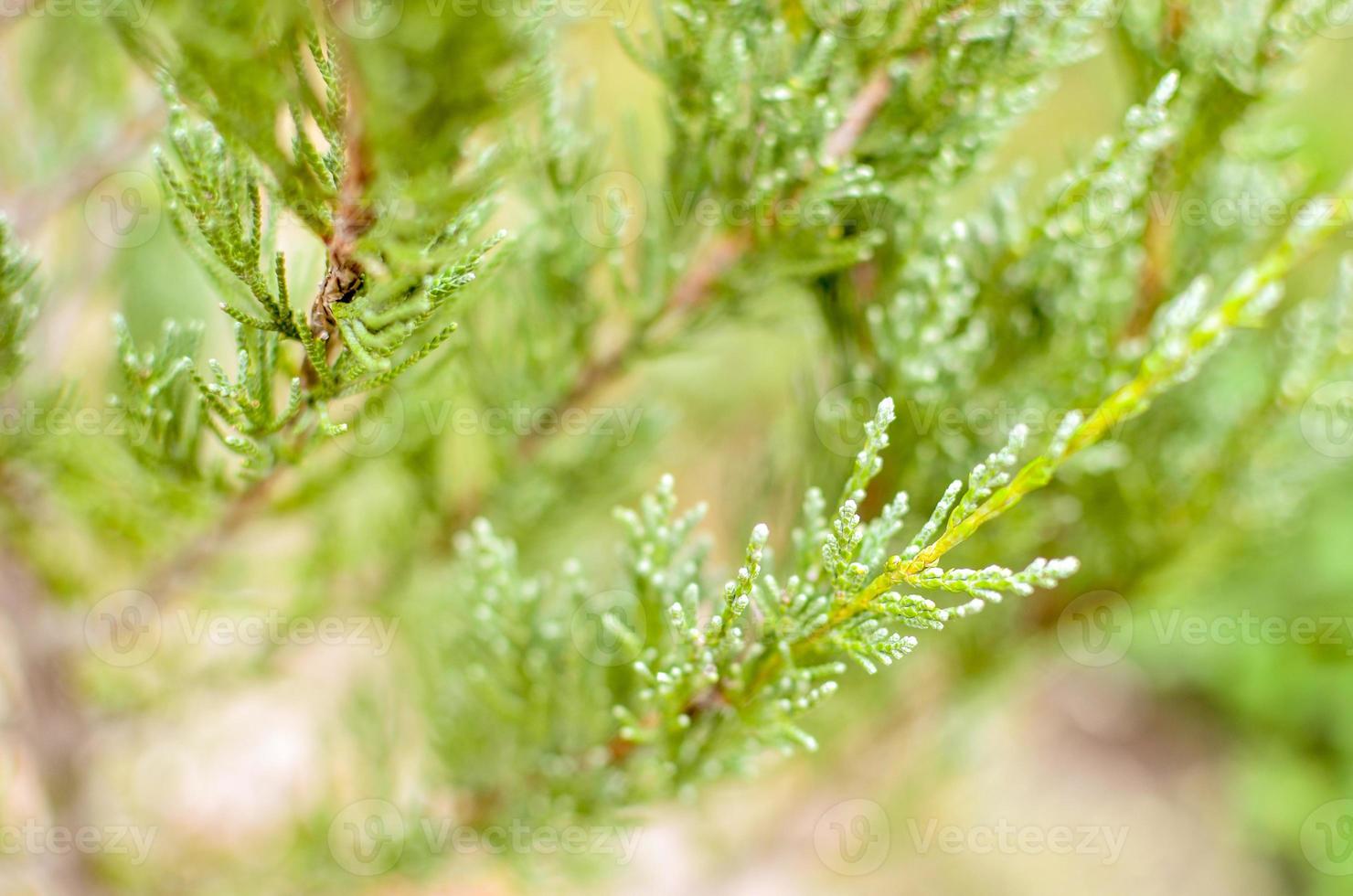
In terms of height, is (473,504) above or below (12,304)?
below

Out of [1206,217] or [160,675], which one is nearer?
[1206,217]

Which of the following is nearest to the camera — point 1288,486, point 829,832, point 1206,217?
point 1206,217

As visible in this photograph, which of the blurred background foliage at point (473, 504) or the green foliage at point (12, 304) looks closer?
the green foliage at point (12, 304)

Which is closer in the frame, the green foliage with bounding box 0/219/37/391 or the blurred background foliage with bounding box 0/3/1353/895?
the green foliage with bounding box 0/219/37/391

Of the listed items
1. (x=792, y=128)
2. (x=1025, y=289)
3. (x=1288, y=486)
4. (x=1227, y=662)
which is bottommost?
(x=1227, y=662)

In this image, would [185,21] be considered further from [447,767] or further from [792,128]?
[447,767]

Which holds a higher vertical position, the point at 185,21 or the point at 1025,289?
the point at 185,21

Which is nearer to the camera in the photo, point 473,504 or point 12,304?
point 12,304

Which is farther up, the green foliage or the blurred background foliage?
the green foliage

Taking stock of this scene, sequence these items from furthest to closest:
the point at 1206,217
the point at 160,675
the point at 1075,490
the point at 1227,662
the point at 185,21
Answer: the point at 1227,662
the point at 160,675
the point at 1075,490
the point at 1206,217
the point at 185,21

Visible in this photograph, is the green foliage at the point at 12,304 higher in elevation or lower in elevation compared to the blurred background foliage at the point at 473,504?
higher

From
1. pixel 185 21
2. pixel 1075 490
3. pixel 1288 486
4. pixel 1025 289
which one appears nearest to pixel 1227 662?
pixel 1288 486
